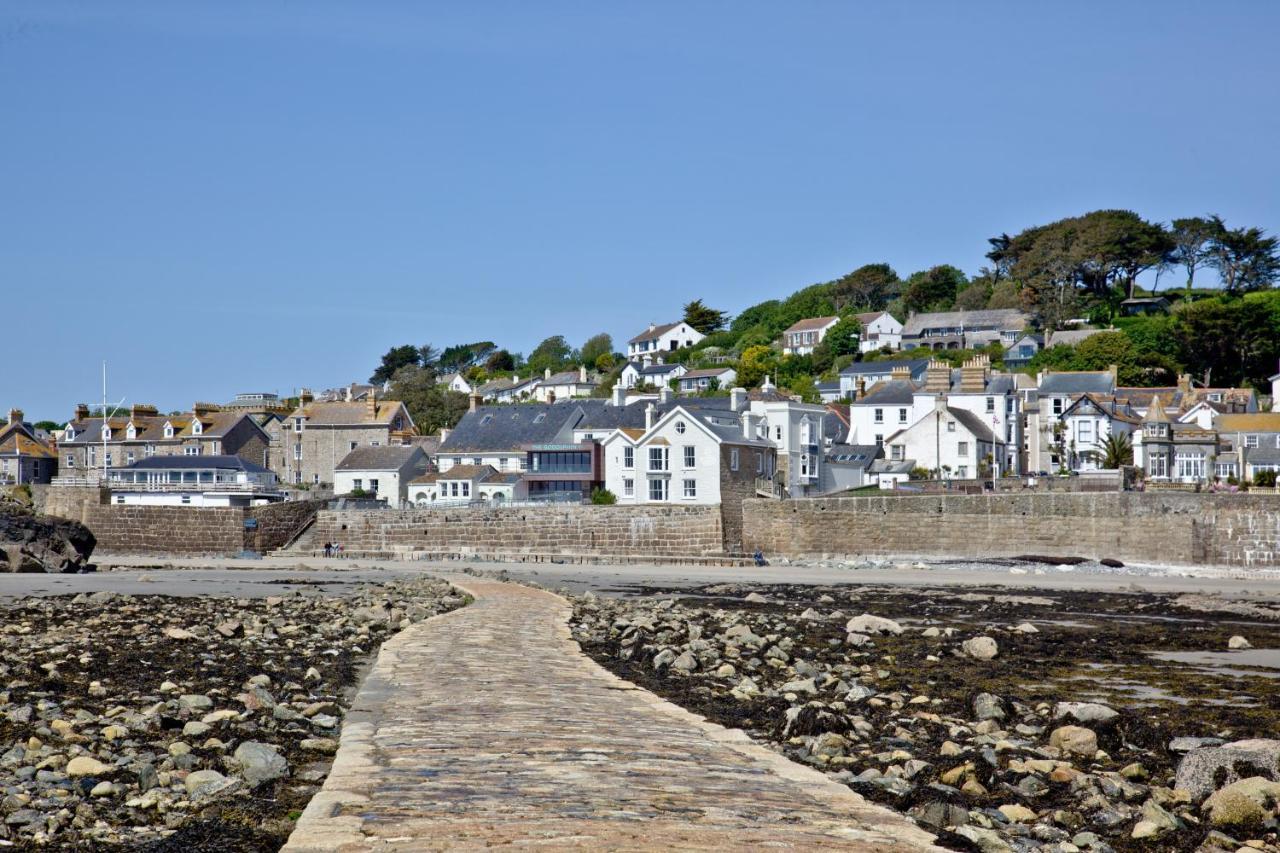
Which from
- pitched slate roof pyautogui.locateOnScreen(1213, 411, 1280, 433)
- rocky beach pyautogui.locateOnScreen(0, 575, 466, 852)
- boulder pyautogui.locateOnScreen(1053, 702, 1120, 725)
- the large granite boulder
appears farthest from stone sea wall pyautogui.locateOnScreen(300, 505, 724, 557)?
boulder pyautogui.locateOnScreen(1053, 702, 1120, 725)

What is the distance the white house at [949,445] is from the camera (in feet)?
197

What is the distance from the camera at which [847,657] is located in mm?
16719

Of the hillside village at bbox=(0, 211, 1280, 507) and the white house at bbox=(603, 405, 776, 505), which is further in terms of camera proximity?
the hillside village at bbox=(0, 211, 1280, 507)

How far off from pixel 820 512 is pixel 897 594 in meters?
15.8

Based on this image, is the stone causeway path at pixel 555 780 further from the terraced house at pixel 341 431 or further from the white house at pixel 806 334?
the white house at pixel 806 334

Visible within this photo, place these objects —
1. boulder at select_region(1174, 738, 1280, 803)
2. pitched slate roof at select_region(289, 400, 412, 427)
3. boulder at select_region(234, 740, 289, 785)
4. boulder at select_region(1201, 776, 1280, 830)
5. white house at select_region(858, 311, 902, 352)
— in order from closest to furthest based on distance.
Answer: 1. boulder at select_region(234, 740, 289, 785)
2. boulder at select_region(1201, 776, 1280, 830)
3. boulder at select_region(1174, 738, 1280, 803)
4. pitched slate roof at select_region(289, 400, 412, 427)
5. white house at select_region(858, 311, 902, 352)

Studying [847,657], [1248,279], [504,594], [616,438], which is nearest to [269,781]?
[847,657]

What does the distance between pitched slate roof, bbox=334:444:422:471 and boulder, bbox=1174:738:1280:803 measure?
183 ft

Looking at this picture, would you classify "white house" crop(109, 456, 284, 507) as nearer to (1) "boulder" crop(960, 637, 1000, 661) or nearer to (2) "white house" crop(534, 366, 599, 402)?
(2) "white house" crop(534, 366, 599, 402)

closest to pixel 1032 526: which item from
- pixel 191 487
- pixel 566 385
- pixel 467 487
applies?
pixel 467 487

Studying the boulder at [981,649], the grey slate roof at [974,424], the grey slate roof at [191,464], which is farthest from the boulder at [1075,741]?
the grey slate roof at [191,464]

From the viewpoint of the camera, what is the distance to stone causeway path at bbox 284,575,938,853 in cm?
603

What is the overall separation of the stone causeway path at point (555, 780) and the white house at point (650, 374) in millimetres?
81573

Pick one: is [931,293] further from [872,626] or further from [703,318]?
[872,626]
